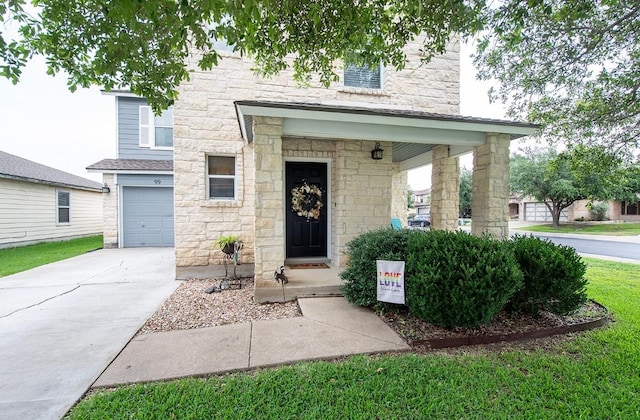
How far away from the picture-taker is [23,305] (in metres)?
4.68

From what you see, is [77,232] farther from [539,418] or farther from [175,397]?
[539,418]

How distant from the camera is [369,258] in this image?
4.16m

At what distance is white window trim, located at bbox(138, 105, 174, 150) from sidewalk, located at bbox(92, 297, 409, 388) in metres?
10.1

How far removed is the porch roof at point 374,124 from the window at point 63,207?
13.8 m

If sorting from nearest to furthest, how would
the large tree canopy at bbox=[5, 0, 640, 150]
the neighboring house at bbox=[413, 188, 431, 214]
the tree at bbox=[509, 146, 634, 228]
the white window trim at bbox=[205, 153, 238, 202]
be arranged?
the large tree canopy at bbox=[5, 0, 640, 150]
the white window trim at bbox=[205, 153, 238, 202]
the tree at bbox=[509, 146, 634, 228]
the neighboring house at bbox=[413, 188, 431, 214]

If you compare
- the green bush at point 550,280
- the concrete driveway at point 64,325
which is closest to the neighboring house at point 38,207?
the concrete driveway at point 64,325

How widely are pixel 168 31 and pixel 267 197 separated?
2.50m

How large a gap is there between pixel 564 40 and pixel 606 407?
6.98 metres

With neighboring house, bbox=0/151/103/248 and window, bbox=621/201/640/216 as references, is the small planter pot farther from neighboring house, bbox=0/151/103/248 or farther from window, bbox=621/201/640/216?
window, bbox=621/201/640/216

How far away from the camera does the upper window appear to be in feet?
36.7

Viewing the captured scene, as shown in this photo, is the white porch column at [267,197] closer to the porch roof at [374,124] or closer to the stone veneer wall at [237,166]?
the porch roof at [374,124]

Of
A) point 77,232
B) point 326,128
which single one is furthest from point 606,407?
point 77,232

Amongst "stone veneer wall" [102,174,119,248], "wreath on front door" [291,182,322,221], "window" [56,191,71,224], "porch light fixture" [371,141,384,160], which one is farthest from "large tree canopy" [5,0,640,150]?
"window" [56,191,71,224]

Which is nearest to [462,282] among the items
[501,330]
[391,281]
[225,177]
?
[391,281]
